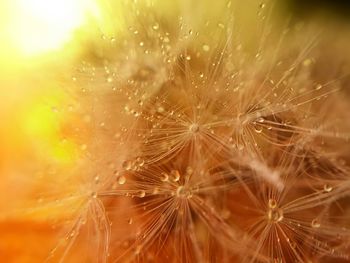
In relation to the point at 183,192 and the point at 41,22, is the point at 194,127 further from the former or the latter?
the point at 41,22

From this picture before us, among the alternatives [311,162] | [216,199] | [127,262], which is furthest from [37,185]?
[311,162]

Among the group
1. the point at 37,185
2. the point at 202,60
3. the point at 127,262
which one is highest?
the point at 202,60

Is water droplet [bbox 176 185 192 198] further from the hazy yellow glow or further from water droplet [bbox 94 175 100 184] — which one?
the hazy yellow glow

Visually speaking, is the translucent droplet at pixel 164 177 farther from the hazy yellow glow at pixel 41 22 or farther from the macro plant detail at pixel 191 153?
the hazy yellow glow at pixel 41 22

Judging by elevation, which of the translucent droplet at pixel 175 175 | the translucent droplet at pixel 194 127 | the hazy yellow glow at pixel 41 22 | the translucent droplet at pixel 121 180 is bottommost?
the translucent droplet at pixel 175 175

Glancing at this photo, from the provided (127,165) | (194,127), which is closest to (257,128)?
(194,127)

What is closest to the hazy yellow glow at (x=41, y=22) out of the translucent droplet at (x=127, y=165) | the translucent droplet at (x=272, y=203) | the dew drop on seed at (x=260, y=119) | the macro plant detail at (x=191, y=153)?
the macro plant detail at (x=191, y=153)

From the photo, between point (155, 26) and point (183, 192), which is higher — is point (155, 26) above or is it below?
above

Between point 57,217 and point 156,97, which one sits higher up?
point 156,97

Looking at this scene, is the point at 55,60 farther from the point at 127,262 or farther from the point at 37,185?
the point at 127,262
